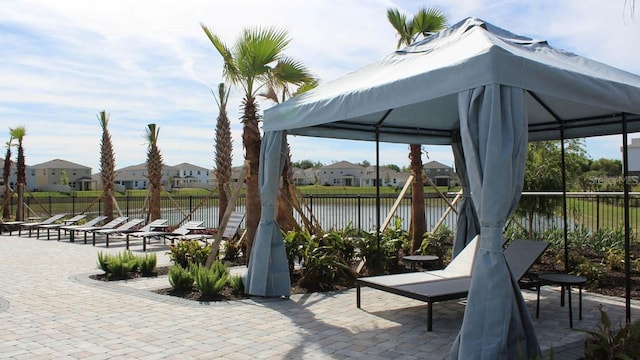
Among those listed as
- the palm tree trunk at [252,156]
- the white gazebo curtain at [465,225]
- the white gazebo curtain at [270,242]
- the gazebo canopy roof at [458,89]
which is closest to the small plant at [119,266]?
the palm tree trunk at [252,156]

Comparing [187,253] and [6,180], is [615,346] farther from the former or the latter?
[6,180]

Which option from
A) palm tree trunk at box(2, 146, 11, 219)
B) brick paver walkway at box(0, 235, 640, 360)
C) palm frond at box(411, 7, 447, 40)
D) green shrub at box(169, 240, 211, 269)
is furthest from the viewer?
palm tree trunk at box(2, 146, 11, 219)

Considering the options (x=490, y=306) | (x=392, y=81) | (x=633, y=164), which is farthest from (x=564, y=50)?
(x=633, y=164)

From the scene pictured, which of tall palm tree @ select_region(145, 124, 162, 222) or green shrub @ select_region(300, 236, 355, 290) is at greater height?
tall palm tree @ select_region(145, 124, 162, 222)

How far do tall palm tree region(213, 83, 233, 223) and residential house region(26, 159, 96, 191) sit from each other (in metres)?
55.0

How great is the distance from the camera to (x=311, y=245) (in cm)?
803

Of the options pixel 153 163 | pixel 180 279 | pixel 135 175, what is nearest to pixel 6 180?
pixel 153 163

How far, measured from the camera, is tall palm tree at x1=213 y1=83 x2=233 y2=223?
15.6m

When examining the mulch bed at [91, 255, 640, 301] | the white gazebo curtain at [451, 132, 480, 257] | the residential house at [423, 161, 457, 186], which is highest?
the residential house at [423, 161, 457, 186]

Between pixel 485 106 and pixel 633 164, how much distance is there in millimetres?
44484

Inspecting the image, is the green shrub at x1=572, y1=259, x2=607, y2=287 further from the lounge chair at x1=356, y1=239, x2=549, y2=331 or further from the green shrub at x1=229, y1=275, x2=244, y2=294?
the green shrub at x1=229, y1=275, x2=244, y2=294

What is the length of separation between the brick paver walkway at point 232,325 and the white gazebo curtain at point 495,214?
0.64m

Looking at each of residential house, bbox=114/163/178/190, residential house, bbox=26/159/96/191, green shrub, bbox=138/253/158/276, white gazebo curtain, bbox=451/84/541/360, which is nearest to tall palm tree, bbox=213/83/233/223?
green shrub, bbox=138/253/158/276

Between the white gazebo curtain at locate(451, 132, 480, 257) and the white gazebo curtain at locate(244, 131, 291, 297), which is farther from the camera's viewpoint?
the white gazebo curtain at locate(451, 132, 480, 257)
